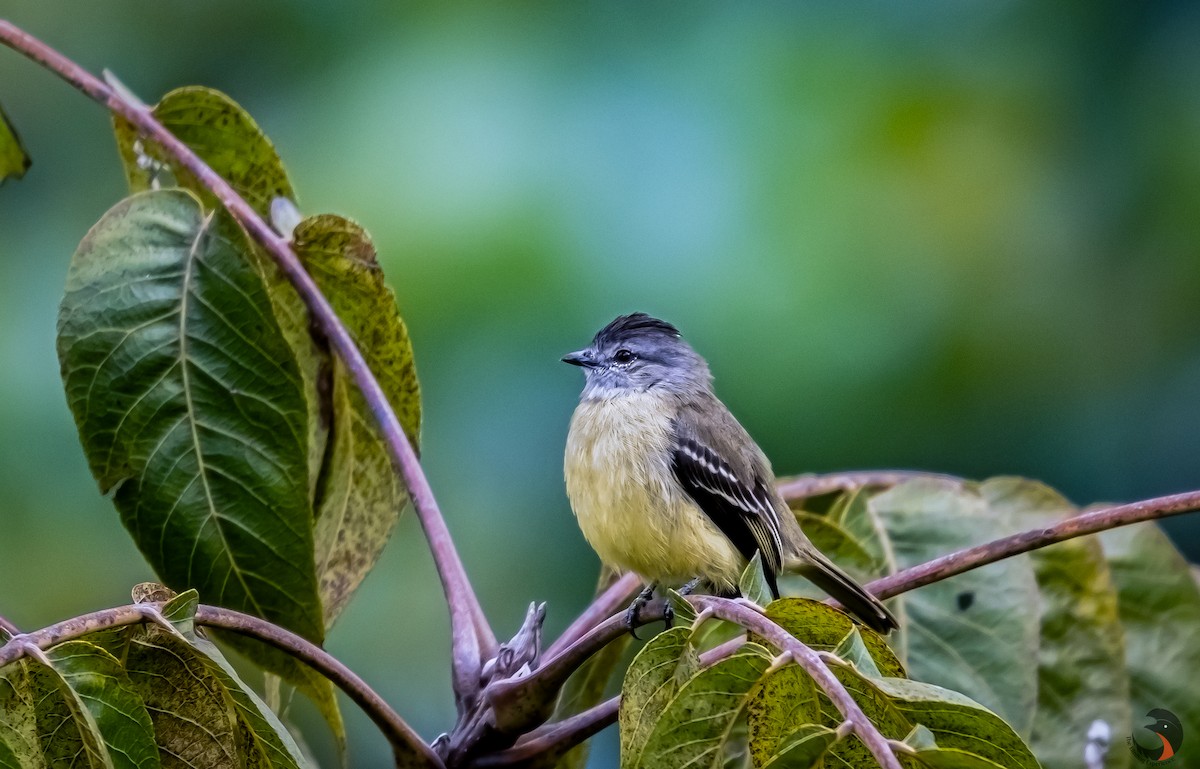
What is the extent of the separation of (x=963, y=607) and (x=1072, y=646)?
12.1 inches

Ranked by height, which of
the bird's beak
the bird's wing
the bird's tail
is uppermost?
the bird's beak

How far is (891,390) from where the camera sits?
4.64 metres

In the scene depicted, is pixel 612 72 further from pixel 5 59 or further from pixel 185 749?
pixel 185 749

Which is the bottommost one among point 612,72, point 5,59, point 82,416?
point 82,416

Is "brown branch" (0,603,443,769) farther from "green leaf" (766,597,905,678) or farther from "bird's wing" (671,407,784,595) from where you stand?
"bird's wing" (671,407,784,595)

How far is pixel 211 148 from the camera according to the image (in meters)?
2.92

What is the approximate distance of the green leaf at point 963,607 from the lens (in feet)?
9.08

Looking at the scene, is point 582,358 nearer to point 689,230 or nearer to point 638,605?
point 689,230

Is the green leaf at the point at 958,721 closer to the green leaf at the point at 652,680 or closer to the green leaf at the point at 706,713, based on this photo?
the green leaf at the point at 706,713

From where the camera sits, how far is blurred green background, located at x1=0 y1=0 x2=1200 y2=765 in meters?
4.40

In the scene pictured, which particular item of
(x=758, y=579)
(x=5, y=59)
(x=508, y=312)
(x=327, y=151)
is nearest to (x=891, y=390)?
(x=508, y=312)

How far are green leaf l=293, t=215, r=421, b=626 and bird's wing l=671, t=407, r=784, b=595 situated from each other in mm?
1090

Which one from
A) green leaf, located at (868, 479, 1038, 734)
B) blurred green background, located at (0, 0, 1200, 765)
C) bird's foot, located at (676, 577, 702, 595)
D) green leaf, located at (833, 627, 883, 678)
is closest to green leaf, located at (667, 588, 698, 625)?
green leaf, located at (833, 627, 883, 678)

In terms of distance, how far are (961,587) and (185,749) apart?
183 centimetres
